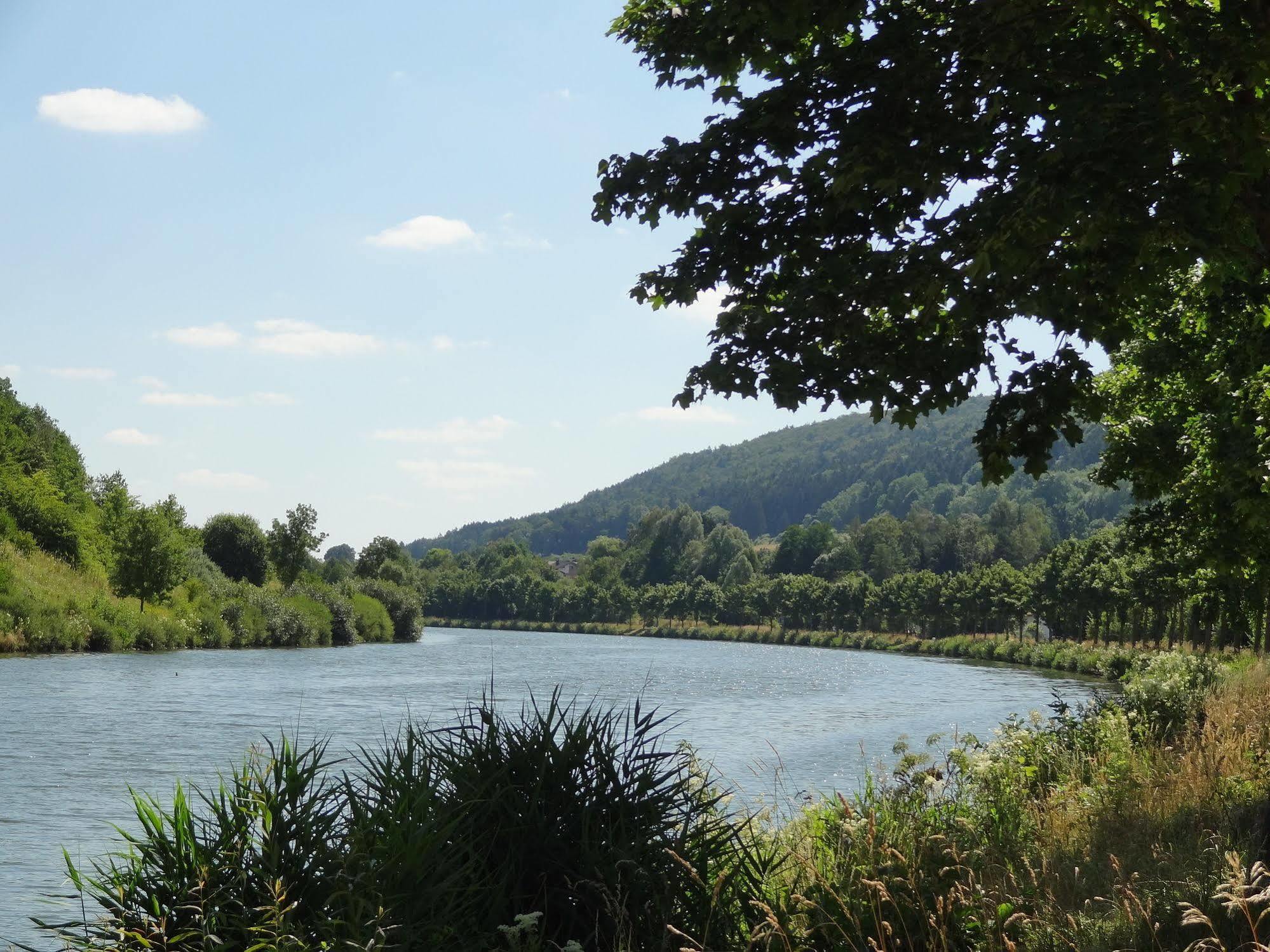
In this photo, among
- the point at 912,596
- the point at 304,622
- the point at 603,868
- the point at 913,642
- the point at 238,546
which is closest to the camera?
the point at 603,868

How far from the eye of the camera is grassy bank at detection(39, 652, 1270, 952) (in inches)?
230

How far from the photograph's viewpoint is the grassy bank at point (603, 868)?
585cm

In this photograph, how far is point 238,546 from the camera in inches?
3273

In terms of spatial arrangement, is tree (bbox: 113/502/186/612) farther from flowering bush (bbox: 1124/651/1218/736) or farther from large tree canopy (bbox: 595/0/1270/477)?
large tree canopy (bbox: 595/0/1270/477)

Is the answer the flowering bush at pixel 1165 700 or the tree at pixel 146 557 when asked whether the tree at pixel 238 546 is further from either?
the flowering bush at pixel 1165 700

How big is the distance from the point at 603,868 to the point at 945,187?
4853 millimetres

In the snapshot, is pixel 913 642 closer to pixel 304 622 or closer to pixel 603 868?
pixel 304 622

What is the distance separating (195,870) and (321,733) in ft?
68.4

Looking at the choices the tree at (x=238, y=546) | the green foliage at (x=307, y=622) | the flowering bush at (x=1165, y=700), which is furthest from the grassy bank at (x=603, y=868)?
the tree at (x=238, y=546)

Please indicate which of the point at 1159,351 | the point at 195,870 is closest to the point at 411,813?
the point at 195,870

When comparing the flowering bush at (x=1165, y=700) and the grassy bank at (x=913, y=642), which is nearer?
the flowering bush at (x=1165, y=700)

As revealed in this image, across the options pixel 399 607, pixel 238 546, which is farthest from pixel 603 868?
pixel 399 607

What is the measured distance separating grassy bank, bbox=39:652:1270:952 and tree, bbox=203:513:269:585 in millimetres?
78392

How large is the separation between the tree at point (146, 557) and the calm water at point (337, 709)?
5.14 meters
